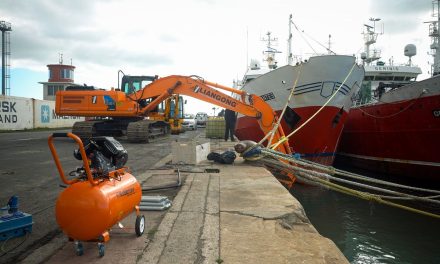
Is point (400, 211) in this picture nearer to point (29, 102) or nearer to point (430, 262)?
point (430, 262)

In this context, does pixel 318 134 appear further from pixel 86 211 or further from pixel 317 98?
pixel 86 211

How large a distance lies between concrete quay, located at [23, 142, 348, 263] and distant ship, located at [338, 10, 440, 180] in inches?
256

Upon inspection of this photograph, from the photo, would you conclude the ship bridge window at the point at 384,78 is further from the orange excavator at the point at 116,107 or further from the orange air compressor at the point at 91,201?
the orange air compressor at the point at 91,201

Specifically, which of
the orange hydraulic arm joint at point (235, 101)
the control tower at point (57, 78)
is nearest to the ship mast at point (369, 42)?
the orange hydraulic arm joint at point (235, 101)

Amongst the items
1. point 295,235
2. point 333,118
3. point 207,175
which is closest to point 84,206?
point 295,235

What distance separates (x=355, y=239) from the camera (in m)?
6.79

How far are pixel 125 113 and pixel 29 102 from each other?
56.4 ft

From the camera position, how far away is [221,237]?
3.91 m

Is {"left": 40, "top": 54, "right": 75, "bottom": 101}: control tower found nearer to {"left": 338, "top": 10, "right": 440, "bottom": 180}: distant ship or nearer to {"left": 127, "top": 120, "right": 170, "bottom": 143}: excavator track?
{"left": 127, "top": 120, "right": 170, "bottom": 143}: excavator track

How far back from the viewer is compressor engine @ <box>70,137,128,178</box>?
3723 millimetres

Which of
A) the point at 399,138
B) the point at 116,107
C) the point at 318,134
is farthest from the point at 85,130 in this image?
the point at 399,138

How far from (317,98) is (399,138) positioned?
2.84 m

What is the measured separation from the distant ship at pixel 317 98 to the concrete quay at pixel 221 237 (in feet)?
21.2

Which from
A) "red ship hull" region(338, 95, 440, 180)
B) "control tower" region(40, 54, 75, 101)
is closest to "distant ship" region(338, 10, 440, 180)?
"red ship hull" region(338, 95, 440, 180)
